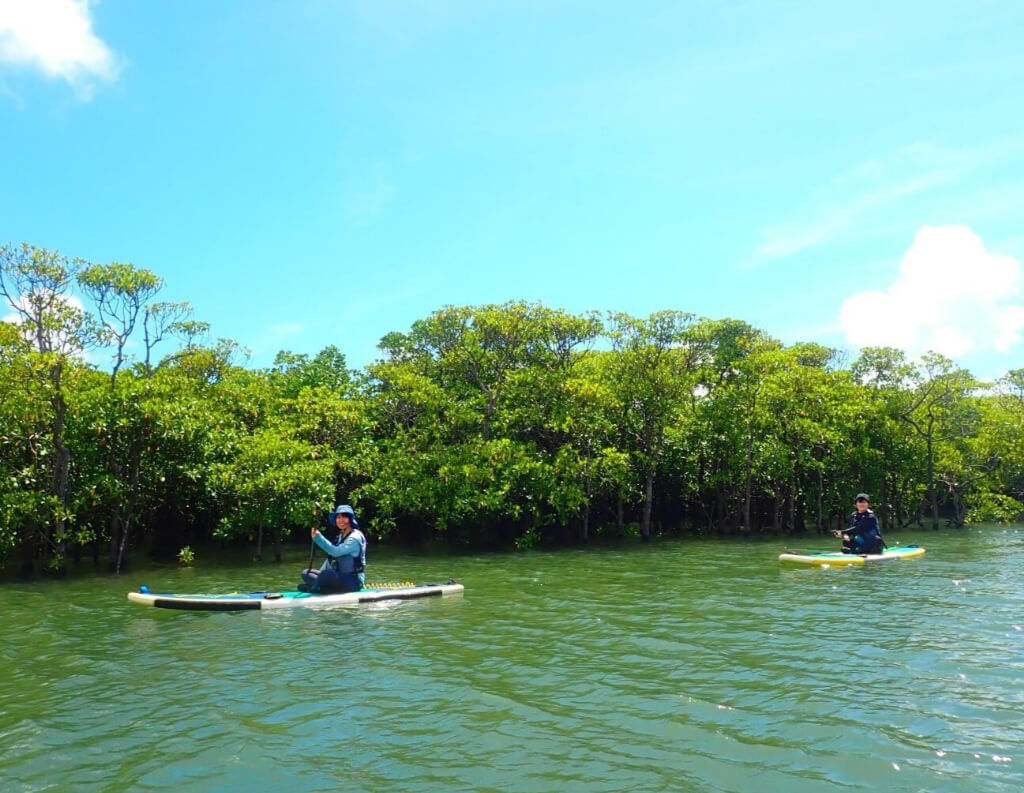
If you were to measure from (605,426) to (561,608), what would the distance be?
17.5m

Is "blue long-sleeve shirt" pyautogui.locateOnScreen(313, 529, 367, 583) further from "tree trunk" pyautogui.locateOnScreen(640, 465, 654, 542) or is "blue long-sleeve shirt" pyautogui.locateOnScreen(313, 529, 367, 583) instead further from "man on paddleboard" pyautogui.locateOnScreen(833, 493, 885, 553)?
"tree trunk" pyautogui.locateOnScreen(640, 465, 654, 542)

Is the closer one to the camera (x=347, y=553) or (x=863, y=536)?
(x=347, y=553)

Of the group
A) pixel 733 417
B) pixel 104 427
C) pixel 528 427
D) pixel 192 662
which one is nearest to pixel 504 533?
pixel 528 427

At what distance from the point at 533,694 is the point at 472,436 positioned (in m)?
22.0

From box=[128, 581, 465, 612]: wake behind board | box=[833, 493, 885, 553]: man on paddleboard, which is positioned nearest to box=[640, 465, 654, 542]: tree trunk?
box=[833, 493, 885, 553]: man on paddleboard

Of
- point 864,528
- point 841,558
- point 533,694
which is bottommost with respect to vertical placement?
point 533,694

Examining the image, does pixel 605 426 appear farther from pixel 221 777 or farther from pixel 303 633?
pixel 221 777

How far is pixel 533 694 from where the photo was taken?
378 inches

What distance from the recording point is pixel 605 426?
33.0 meters

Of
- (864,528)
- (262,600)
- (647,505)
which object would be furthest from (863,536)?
(262,600)

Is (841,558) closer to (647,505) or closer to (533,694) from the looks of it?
(647,505)

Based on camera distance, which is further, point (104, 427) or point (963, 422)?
point (963, 422)

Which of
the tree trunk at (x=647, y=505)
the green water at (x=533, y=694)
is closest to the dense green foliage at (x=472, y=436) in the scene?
the tree trunk at (x=647, y=505)

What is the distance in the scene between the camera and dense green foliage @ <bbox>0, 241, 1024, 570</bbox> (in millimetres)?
22484
